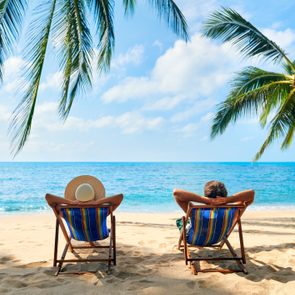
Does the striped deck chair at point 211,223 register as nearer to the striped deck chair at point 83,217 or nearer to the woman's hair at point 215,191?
the woman's hair at point 215,191

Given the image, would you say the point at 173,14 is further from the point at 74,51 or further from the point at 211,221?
the point at 211,221

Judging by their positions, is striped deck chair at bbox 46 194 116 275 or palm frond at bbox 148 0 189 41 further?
palm frond at bbox 148 0 189 41

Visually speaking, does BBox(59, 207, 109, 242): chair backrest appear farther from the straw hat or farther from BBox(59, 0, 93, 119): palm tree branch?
BBox(59, 0, 93, 119): palm tree branch

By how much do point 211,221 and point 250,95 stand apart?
5.30 metres

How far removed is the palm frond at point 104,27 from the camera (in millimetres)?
5293

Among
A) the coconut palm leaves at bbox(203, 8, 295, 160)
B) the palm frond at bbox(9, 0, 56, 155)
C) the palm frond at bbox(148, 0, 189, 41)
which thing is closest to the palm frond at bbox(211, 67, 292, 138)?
the coconut palm leaves at bbox(203, 8, 295, 160)

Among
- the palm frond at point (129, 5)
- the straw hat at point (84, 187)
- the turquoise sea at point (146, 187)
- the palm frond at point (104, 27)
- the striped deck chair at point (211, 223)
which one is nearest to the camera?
the striped deck chair at point (211, 223)

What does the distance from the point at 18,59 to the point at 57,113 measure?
2.94 ft

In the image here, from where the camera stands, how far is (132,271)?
3.06 m

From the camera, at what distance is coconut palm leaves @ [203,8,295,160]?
7.45m

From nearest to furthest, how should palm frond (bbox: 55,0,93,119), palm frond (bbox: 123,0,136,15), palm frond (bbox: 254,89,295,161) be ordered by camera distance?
palm frond (bbox: 55,0,93,119) < palm frond (bbox: 123,0,136,15) < palm frond (bbox: 254,89,295,161)

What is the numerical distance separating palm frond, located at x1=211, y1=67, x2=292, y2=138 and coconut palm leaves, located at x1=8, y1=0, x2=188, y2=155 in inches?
121

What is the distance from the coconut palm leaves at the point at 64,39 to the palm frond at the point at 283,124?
3352 mm

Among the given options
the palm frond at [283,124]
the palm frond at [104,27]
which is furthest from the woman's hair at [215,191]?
the palm frond at [283,124]
